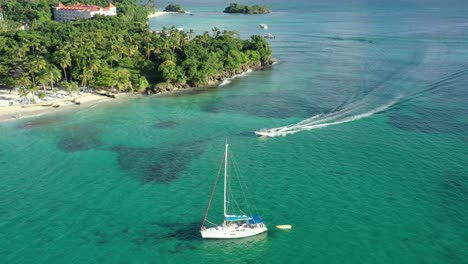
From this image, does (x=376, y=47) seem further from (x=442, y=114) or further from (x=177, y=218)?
(x=177, y=218)

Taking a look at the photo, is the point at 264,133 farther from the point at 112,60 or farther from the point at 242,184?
the point at 112,60

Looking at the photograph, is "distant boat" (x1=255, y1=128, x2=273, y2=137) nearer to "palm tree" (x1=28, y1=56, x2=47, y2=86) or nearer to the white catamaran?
the white catamaran

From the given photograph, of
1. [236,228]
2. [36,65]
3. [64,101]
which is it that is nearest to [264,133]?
[236,228]

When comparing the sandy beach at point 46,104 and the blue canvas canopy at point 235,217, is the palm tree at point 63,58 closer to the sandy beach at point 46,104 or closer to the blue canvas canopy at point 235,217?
the sandy beach at point 46,104

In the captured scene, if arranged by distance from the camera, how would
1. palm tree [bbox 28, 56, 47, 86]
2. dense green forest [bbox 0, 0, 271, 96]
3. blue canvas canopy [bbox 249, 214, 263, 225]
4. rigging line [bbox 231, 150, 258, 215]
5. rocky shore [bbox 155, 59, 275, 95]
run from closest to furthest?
blue canvas canopy [bbox 249, 214, 263, 225] < rigging line [bbox 231, 150, 258, 215] < palm tree [bbox 28, 56, 47, 86] < dense green forest [bbox 0, 0, 271, 96] < rocky shore [bbox 155, 59, 275, 95]

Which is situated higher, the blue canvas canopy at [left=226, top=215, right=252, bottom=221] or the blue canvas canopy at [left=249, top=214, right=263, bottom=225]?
the blue canvas canopy at [left=226, top=215, right=252, bottom=221]

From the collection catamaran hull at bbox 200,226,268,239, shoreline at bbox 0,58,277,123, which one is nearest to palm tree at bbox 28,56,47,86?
shoreline at bbox 0,58,277,123
